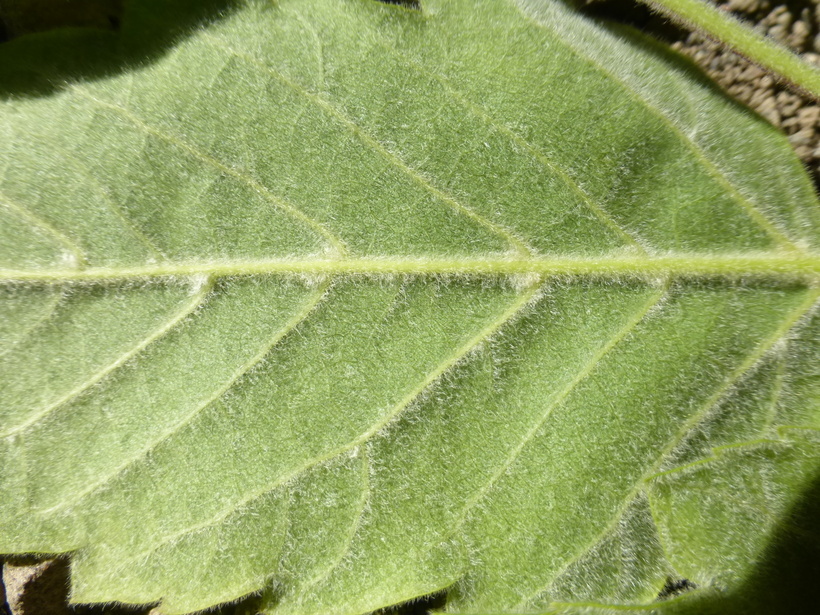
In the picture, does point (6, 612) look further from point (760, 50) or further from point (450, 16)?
point (760, 50)

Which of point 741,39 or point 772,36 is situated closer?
point 741,39

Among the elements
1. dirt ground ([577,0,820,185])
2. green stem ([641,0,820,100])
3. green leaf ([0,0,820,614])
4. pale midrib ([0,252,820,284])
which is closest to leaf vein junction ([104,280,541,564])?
green leaf ([0,0,820,614])

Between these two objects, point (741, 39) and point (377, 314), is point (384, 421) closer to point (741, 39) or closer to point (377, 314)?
point (377, 314)

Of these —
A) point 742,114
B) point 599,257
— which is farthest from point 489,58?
point 742,114

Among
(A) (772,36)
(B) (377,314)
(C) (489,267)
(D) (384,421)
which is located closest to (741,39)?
(A) (772,36)

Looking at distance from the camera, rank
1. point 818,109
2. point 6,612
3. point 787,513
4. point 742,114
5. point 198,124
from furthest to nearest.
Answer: point 6,612 < point 818,109 < point 742,114 < point 198,124 < point 787,513

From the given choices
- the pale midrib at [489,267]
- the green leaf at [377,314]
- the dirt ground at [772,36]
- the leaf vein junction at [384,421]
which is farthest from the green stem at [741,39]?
the leaf vein junction at [384,421]

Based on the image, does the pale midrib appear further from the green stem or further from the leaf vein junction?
the green stem
